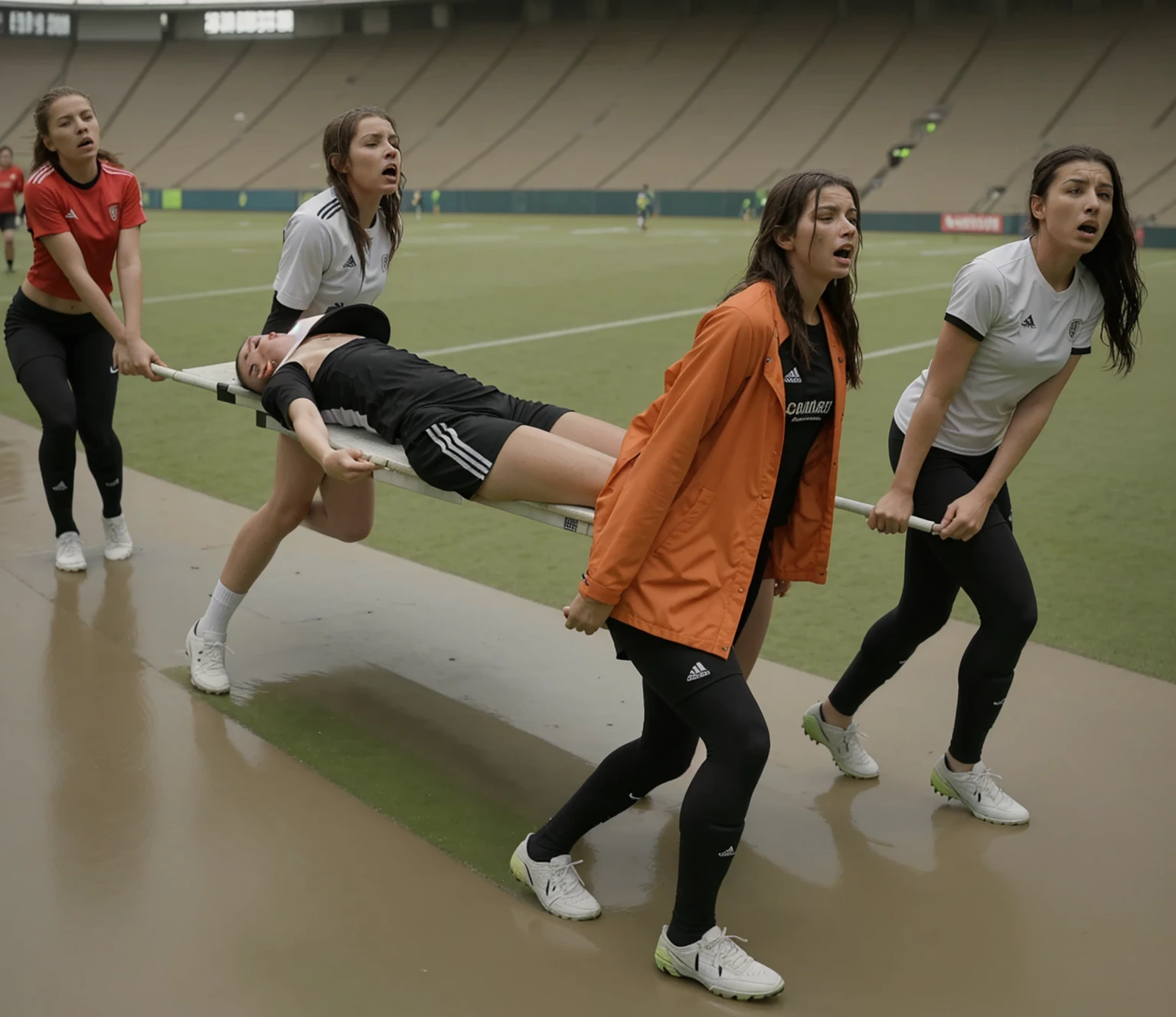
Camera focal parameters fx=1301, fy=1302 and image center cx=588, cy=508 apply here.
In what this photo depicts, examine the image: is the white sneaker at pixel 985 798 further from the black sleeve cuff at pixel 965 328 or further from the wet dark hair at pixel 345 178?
the wet dark hair at pixel 345 178

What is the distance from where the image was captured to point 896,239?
2905 centimetres

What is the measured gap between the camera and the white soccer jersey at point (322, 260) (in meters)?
A: 4.46

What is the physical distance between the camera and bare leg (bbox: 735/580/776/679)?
369 centimetres

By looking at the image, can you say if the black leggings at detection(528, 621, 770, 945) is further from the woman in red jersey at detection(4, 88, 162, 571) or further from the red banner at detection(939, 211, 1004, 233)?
the red banner at detection(939, 211, 1004, 233)

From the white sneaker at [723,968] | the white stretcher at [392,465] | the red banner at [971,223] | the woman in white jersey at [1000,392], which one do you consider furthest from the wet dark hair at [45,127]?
the red banner at [971,223]

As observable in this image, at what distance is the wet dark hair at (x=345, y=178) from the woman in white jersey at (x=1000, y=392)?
1978mm

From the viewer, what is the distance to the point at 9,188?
18.4 m

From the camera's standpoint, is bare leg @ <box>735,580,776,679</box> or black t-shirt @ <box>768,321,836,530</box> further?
bare leg @ <box>735,580,776,679</box>

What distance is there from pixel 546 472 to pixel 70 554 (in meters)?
3.37

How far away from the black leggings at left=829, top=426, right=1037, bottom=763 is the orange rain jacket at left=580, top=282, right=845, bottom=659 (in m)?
0.85

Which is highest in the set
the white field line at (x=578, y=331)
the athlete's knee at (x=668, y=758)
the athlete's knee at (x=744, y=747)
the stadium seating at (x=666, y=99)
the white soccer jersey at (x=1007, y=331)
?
the stadium seating at (x=666, y=99)

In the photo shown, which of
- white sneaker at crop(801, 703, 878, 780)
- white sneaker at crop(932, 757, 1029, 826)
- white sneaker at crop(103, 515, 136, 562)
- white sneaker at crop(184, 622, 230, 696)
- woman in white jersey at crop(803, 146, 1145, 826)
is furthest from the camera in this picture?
white sneaker at crop(103, 515, 136, 562)

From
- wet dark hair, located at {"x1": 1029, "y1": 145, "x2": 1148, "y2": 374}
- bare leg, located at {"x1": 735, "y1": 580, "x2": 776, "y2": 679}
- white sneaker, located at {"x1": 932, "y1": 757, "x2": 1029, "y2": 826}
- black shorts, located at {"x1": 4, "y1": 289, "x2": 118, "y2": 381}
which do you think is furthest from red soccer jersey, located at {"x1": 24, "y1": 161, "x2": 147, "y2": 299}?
white sneaker, located at {"x1": 932, "y1": 757, "x2": 1029, "y2": 826}

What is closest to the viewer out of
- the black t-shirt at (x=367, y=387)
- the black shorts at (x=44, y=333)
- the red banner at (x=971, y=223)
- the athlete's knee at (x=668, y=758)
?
the athlete's knee at (x=668, y=758)
